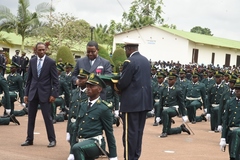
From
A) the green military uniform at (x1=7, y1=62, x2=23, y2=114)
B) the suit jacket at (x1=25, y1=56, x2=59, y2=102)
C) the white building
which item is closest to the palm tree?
the white building

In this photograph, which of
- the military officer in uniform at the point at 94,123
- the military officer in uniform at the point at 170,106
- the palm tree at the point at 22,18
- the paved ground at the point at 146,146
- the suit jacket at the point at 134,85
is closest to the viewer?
the military officer in uniform at the point at 94,123

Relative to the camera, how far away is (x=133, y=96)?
26.9 feet

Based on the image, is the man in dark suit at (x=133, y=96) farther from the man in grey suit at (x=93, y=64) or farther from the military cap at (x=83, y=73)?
the man in grey suit at (x=93, y=64)

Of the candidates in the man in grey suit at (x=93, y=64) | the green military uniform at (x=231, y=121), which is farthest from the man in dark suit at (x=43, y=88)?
the green military uniform at (x=231, y=121)

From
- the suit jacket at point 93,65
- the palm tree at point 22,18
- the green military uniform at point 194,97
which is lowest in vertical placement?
the green military uniform at point 194,97

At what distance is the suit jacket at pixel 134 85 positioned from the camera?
812 cm

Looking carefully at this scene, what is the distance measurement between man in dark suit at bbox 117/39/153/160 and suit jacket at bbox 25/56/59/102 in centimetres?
252

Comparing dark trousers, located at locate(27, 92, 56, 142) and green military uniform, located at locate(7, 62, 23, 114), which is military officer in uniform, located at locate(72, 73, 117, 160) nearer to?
dark trousers, located at locate(27, 92, 56, 142)

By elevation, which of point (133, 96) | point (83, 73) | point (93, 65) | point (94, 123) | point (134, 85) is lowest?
point (94, 123)

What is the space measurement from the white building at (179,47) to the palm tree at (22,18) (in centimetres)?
1224

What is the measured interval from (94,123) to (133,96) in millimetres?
1459

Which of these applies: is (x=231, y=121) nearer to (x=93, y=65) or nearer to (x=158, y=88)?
(x=93, y=65)

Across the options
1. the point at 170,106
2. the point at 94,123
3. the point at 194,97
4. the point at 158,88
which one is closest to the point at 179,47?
the point at 194,97

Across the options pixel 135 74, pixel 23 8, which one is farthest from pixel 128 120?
pixel 23 8
